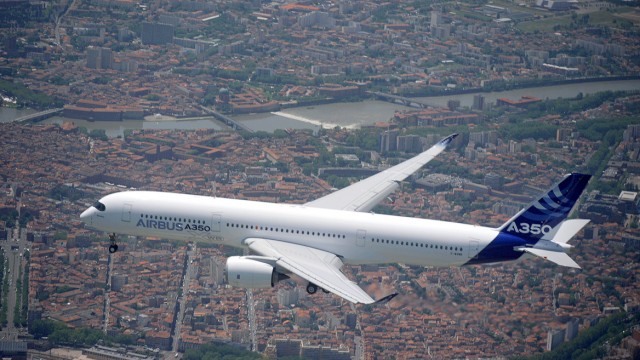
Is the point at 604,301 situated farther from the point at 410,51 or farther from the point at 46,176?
the point at 410,51

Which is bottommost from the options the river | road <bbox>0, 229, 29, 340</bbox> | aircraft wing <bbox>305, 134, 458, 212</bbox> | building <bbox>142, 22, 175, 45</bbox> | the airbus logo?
road <bbox>0, 229, 29, 340</bbox>

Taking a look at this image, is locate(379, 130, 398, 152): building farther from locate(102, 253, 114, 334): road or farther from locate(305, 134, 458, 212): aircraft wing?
locate(305, 134, 458, 212): aircraft wing

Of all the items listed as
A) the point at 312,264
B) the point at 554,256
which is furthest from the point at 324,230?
the point at 554,256

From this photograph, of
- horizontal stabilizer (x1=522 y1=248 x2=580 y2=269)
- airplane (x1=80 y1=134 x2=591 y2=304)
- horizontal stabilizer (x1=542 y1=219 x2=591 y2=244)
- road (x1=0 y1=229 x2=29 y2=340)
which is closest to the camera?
horizontal stabilizer (x1=522 y1=248 x2=580 y2=269)

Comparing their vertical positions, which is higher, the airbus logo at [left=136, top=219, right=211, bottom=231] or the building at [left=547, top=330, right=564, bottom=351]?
the airbus logo at [left=136, top=219, right=211, bottom=231]

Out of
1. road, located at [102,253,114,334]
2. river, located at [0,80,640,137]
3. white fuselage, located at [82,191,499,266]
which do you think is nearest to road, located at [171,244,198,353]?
road, located at [102,253,114,334]

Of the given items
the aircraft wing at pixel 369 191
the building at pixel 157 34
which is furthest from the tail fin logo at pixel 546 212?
the building at pixel 157 34

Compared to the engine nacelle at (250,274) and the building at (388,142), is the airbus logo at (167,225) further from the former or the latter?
the building at (388,142)
